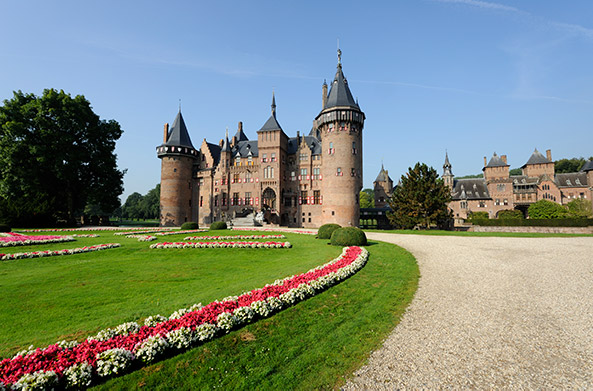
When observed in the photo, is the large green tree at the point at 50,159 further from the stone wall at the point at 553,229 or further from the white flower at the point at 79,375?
the stone wall at the point at 553,229

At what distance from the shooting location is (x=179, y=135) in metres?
52.1

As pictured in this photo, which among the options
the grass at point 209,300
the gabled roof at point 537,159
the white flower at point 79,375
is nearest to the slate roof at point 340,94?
the grass at point 209,300

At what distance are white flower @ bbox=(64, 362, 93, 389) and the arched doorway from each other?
44.4m

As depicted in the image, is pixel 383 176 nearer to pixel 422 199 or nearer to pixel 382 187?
pixel 382 187

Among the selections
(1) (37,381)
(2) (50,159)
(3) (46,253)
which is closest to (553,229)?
(1) (37,381)

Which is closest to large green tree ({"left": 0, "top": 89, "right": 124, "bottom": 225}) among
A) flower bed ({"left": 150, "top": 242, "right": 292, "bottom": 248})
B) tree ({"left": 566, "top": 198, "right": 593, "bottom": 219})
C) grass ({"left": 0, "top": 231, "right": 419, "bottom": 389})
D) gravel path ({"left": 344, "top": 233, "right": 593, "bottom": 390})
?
flower bed ({"left": 150, "top": 242, "right": 292, "bottom": 248})

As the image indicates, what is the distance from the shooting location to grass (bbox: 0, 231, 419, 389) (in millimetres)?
3984

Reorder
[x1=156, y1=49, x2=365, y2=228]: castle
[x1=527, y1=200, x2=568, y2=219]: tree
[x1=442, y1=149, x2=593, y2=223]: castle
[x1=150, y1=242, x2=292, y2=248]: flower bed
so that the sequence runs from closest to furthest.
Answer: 1. [x1=150, y1=242, x2=292, y2=248]: flower bed
2. [x1=156, y1=49, x2=365, y2=228]: castle
3. [x1=527, y1=200, x2=568, y2=219]: tree
4. [x1=442, y1=149, x2=593, y2=223]: castle

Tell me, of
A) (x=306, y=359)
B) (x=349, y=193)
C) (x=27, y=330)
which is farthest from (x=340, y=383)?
(x=349, y=193)

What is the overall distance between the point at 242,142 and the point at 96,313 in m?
50.3

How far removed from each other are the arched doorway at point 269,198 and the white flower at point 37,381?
44.7 meters

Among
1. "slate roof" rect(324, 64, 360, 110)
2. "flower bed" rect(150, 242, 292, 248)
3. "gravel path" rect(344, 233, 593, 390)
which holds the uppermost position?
"slate roof" rect(324, 64, 360, 110)

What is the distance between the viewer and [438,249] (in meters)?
16.8

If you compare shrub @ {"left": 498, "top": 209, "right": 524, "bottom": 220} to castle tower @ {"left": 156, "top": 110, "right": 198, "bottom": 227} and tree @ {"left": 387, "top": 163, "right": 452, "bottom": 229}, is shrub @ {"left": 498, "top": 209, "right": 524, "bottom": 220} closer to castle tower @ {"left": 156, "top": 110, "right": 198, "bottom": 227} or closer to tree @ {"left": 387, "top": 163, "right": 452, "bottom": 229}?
tree @ {"left": 387, "top": 163, "right": 452, "bottom": 229}
